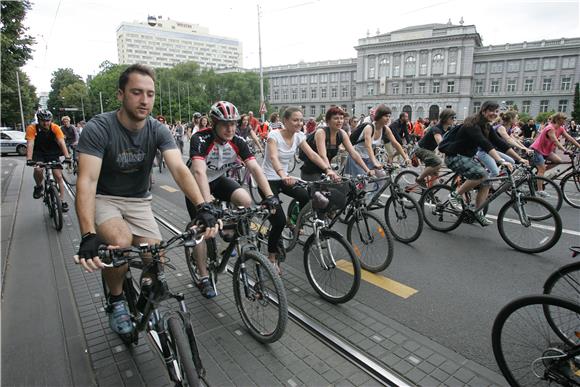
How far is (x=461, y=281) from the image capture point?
439 cm

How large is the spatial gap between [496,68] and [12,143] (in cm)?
8753

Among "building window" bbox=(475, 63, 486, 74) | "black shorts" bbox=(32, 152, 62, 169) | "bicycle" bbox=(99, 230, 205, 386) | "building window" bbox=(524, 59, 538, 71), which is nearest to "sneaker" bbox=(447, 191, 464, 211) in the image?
"bicycle" bbox=(99, 230, 205, 386)

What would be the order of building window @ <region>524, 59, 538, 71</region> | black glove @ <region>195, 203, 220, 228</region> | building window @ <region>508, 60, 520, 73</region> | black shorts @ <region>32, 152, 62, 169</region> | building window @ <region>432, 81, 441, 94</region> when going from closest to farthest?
1. black glove @ <region>195, 203, 220, 228</region>
2. black shorts @ <region>32, 152, 62, 169</region>
3. building window @ <region>524, 59, 538, 71</region>
4. building window @ <region>508, 60, 520, 73</region>
5. building window @ <region>432, 81, 441, 94</region>

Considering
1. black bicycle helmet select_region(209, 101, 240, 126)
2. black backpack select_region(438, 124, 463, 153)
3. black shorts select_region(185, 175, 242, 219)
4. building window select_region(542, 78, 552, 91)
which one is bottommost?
black shorts select_region(185, 175, 242, 219)

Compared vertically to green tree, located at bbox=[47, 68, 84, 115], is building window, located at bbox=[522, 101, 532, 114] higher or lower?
lower

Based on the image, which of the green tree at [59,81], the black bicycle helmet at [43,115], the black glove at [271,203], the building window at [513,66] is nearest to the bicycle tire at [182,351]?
the black glove at [271,203]

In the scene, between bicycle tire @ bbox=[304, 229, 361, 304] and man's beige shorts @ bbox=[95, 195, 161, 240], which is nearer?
man's beige shorts @ bbox=[95, 195, 161, 240]

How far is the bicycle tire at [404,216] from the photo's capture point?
538 cm

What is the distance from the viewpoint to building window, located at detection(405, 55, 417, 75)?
8469 centimetres

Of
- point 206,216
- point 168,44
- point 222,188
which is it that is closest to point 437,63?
point 168,44

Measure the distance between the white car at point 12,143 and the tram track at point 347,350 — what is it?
25.6 metres

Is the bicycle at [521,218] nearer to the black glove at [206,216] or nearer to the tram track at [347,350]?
the tram track at [347,350]

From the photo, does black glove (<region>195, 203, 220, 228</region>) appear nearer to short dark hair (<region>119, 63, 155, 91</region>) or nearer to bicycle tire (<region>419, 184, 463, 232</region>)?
short dark hair (<region>119, 63, 155, 91</region>)

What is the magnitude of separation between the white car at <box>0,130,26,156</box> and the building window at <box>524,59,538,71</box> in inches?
3467
